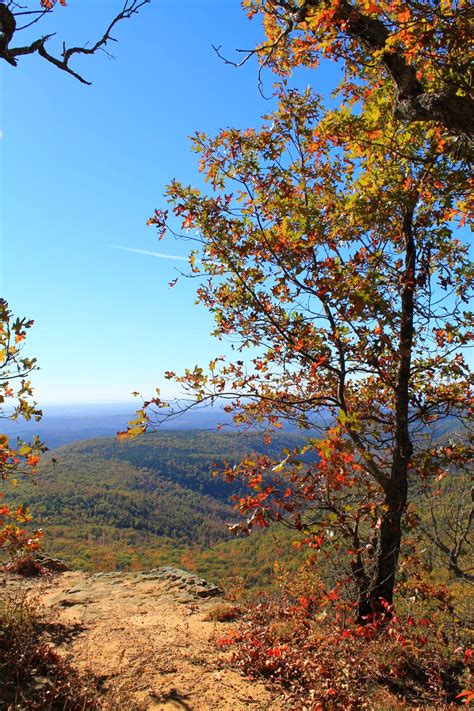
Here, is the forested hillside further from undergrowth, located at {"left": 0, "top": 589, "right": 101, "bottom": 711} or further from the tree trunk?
undergrowth, located at {"left": 0, "top": 589, "right": 101, "bottom": 711}

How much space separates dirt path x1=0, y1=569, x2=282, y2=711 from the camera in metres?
4.87

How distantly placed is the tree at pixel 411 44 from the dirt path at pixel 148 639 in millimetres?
6590

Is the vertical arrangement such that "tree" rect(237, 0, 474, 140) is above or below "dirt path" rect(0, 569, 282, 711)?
above

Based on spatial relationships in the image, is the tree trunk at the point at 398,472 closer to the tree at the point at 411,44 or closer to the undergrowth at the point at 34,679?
the tree at the point at 411,44

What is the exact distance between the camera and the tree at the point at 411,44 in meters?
3.45

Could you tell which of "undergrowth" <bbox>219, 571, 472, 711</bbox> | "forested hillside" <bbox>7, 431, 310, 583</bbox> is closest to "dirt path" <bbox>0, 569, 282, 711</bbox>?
"undergrowth" <bbox>219, 571, 472, 711</bbox>

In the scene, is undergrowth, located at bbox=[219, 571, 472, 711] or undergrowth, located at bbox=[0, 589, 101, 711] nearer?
undergrowth, located at bbox=[0, 589, 101, 711]

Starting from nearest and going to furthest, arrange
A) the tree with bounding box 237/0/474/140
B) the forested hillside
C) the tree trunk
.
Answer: the tree with bounding box 237/0/474/140 < the tree trunk < the forested hillside

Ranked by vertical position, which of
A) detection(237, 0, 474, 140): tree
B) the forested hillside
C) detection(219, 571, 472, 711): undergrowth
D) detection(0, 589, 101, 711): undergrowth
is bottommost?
the forested hillside

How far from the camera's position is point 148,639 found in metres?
6.70

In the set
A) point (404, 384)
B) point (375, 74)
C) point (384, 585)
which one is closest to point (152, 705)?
point (384, 585)

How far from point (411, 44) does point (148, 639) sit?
8522 millimetres

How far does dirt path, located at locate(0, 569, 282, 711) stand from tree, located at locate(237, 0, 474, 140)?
6.59 meters

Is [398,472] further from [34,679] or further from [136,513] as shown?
[136,513]
